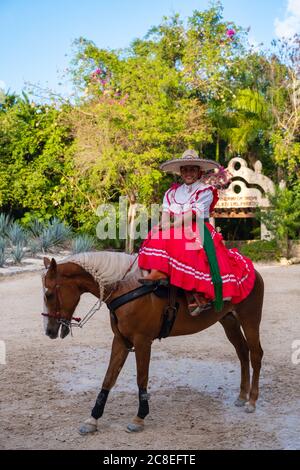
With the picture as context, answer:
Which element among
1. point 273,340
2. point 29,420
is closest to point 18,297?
point 273,340

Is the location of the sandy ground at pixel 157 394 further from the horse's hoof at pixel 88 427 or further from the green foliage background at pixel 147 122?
the green foliage background at pixel 147 122

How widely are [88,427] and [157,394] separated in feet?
3.91

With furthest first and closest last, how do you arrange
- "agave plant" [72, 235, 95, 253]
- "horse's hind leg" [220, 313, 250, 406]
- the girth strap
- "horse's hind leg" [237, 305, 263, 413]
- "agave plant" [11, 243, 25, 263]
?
"agave plant" [72, 235, 95, 253] → "agave plant" [11, 243, 25, 263] → "horse's hind leg" [220, 313, 250, 406] → "horse's hind leg" [237, 305, 263, 413] → the girth strap

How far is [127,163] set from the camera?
19.1 m

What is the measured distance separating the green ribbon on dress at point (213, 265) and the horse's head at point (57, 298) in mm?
1088

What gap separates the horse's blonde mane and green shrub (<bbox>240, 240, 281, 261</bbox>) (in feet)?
51.0

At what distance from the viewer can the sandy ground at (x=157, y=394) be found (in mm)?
4277

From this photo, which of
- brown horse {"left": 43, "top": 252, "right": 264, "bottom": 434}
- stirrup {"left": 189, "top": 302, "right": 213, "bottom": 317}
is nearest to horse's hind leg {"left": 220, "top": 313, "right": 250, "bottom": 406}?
stirrup {"left": 189, "top": 302, "right": 213, "bottom": 317}

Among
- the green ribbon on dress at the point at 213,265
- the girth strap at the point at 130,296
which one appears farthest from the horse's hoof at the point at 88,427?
the green ribbon on dress at the point at 213,265

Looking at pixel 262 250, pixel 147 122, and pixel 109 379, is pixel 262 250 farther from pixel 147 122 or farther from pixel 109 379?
pixel 109 379

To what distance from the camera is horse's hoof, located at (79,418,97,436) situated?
4.36 meters

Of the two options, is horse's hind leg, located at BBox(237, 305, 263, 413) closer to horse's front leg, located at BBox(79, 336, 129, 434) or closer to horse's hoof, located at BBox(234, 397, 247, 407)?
horse's hoof, located at BBox(234, 397, 247, 407)

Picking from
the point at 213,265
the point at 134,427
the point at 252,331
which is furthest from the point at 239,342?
the point at 134,427
